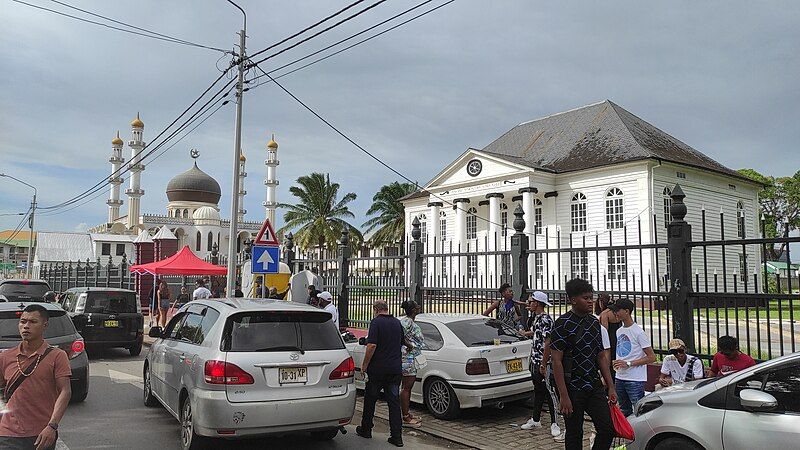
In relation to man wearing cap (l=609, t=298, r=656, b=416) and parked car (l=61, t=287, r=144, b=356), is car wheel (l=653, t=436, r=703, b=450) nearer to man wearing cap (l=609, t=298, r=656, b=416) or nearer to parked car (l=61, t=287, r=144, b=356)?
man wearing cap (l=609, t=298, r=656, b=416)

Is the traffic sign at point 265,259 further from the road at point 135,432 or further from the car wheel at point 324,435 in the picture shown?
the car wheel at point 324,435

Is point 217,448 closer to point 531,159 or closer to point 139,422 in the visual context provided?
point 139,422

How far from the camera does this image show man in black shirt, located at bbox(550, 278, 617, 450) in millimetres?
4746

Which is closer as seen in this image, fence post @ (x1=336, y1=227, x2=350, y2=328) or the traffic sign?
the traffic sign

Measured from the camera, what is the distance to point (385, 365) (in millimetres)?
6879

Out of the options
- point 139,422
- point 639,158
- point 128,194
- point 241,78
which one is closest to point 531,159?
Answer: point 639,158

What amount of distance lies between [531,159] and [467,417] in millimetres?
28009

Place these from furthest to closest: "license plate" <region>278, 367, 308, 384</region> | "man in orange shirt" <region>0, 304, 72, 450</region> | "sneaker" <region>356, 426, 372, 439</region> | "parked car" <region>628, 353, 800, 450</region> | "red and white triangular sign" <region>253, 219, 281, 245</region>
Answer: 1. "red and white triangular sign" <region>253, 219, 281, 245</region>
2. "sneaker" <region>356, 426, 372, 439</region>
3. "license plate" <region>278, 367, 308, 384</region>
4. "parked car" <region>628, 353, 800, 450</region>
5. "man in orange shirt" <region>0, 304, 72, 450</region>

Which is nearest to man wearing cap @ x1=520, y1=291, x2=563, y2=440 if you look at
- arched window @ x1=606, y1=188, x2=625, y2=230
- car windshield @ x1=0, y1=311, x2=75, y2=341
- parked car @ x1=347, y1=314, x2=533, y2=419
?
parked car @ x1=347, y1=314, x2=533, y2=419

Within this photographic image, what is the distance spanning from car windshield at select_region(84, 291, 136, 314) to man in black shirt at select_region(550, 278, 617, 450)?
11531 millimetres

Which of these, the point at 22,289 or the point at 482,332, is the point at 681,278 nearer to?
the point at 482,332

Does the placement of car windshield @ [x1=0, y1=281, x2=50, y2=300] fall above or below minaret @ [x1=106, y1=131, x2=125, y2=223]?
below

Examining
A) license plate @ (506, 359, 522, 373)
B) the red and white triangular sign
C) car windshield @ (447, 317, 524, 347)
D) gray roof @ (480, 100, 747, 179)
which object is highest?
gray roof @ (480, 100, 747, 179)

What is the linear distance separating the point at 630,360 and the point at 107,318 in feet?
37.2
